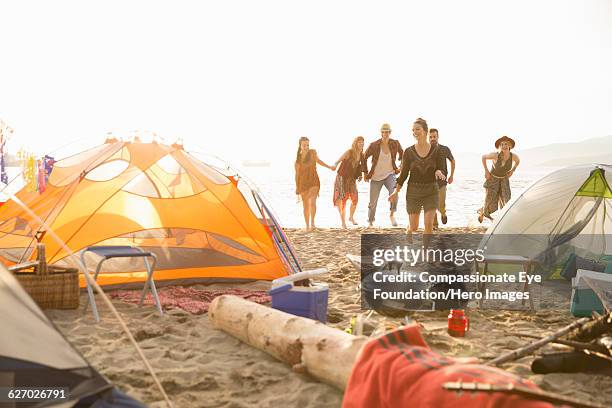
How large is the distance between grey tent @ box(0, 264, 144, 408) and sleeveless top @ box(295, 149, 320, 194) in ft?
25.3

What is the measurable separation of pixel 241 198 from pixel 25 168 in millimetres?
2343

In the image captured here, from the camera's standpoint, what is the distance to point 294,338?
3.58 metres

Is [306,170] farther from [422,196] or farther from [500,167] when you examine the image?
[422,196]

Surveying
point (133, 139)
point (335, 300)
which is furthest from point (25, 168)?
point (335, 300)

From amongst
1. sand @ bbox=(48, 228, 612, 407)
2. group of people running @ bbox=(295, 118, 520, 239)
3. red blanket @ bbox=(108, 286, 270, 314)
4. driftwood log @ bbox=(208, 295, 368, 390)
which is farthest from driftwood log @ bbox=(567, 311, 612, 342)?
group of people running @ bbox=(295, 118, 520, 239)

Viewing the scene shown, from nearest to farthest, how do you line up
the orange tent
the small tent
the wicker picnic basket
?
the wicker picnic basket, the orange tent, the small tent

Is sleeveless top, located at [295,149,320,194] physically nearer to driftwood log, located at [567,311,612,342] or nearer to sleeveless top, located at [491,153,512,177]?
sleeveless top, located at [491,153,512,177]

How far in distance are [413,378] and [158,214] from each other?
450 centimetres

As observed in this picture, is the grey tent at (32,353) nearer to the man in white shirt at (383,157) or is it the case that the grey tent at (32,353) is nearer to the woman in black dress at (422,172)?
the woman in black dress at (422,172)

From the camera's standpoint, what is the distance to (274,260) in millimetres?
6320

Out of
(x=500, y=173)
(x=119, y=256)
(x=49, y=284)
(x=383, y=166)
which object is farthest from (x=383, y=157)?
(x=49, y=284)

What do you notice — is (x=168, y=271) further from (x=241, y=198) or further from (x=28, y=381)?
(x=28, y=381)

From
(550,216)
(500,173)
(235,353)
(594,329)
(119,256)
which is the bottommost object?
(235,353)

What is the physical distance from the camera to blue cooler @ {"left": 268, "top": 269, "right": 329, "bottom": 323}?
424 cm
